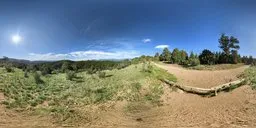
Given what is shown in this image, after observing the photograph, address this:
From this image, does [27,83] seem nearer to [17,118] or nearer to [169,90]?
[17,118]

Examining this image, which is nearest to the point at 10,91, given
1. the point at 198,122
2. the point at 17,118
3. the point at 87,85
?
the point at 17,118

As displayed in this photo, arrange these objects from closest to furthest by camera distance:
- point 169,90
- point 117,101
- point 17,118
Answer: point 17,118 → point 117,101 → point 169,90

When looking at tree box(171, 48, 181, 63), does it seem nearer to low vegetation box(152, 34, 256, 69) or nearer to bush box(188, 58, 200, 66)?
low vegetation box(152, 34, 256, 69)

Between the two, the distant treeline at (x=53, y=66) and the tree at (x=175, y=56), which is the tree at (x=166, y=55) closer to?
the tree at (x=175, y=56)

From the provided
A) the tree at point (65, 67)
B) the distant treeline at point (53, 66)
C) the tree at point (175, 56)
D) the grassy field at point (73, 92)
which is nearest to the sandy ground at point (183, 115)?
the grassy field at point (73, 92)

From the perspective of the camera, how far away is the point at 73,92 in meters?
18.7

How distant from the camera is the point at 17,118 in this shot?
47.0 ft

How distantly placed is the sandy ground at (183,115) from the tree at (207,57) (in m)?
22.8

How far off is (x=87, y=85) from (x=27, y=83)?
4.21 m

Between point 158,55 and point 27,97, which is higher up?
point 158,55

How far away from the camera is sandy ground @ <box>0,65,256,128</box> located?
43.2 ft

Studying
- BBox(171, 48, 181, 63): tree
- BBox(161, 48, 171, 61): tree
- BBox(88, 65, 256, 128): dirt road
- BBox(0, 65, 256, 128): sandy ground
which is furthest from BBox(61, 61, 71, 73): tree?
BBox(161, 48, 171, 61): tree

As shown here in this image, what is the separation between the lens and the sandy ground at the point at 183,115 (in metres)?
13.2

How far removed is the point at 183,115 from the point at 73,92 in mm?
7790
